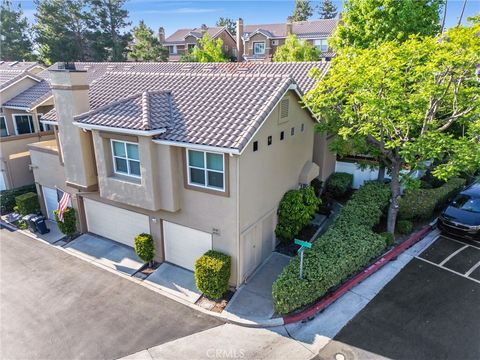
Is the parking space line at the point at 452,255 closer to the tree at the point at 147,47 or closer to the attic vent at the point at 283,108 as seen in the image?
the attic vent at the point at 283,108

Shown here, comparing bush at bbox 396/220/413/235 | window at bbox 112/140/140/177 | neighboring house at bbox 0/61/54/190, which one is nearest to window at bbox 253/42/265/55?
neighboring house at bbox 0/61/54/190

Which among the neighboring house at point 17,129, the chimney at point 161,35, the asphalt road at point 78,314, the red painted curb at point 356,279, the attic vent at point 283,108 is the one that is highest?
the chimney at point 161,35

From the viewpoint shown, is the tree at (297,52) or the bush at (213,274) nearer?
the bush at (213,274)

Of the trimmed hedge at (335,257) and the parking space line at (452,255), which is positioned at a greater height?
the trimmed hedge at (335,257)

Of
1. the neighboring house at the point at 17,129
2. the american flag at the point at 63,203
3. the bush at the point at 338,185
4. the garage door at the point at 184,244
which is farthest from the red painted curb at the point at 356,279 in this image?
the neighboring house at the point at 17,129

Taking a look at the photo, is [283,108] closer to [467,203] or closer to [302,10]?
[467,203]

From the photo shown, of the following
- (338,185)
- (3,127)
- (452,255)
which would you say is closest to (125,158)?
(338,185)

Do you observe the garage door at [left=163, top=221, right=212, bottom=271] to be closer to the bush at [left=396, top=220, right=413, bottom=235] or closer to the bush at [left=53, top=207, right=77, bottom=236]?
the bush at [left=53, top=207, right=77, bottom=236]
